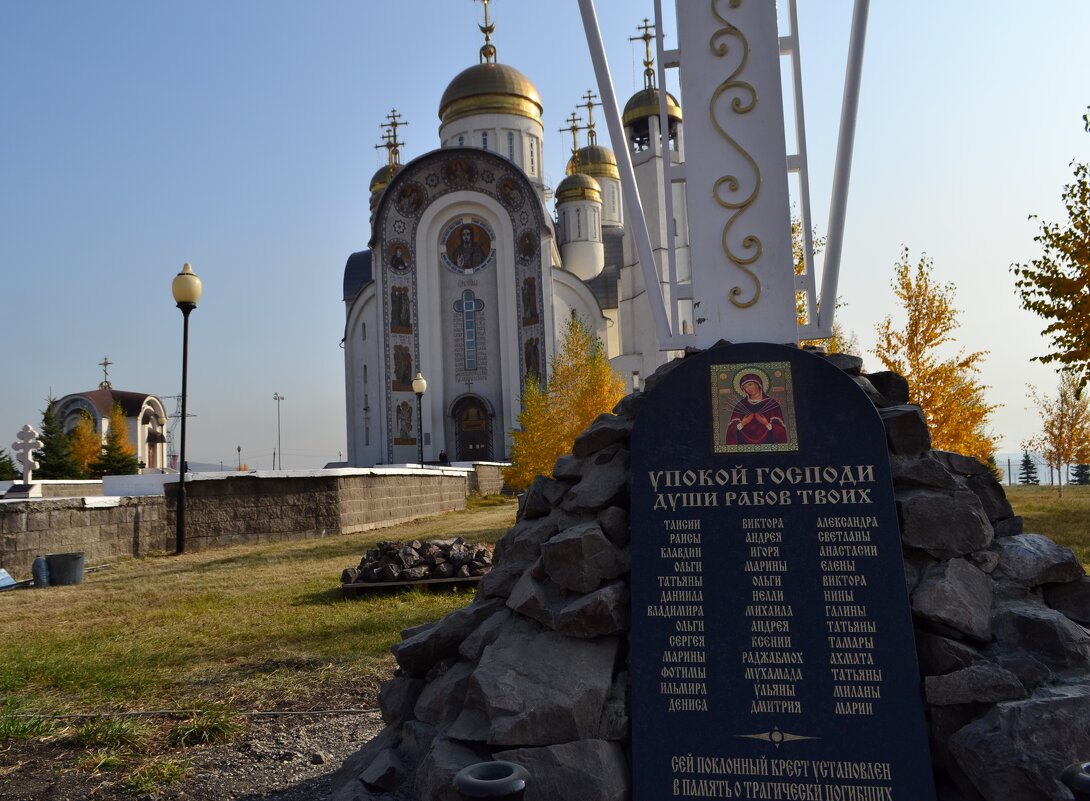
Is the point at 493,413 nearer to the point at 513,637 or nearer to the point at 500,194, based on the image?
the point at 500,194

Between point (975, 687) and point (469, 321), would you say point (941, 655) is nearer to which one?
point (975, 687)

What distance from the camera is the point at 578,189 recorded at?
43.9m

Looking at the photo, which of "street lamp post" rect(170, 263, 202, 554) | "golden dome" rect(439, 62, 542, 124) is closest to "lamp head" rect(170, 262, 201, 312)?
"street lamp post" rect(170, 263, 202, 554)

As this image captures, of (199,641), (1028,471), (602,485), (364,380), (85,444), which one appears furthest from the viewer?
(1028,471)

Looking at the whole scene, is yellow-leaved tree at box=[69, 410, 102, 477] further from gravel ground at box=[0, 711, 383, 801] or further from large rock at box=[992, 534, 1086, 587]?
large rock at box=[992, 534, 1086, 587]

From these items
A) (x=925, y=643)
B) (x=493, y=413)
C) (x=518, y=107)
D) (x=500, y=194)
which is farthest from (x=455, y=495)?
(x=518, y=107)

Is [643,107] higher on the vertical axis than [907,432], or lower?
higher

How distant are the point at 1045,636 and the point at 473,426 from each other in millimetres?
33888

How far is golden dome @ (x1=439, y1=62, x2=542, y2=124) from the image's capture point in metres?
40.6

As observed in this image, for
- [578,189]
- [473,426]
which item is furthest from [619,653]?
[578,189]

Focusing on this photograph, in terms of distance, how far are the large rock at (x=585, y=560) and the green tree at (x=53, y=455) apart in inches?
1302

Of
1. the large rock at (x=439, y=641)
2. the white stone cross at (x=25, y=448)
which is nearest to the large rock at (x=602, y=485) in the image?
the large rock at (x=439, y=641)

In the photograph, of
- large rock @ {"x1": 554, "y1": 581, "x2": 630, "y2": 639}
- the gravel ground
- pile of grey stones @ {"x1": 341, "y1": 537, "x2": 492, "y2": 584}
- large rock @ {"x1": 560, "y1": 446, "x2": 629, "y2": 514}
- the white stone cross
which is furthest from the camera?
the white stone cross

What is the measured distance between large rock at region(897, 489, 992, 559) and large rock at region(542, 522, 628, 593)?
1.14 metres
